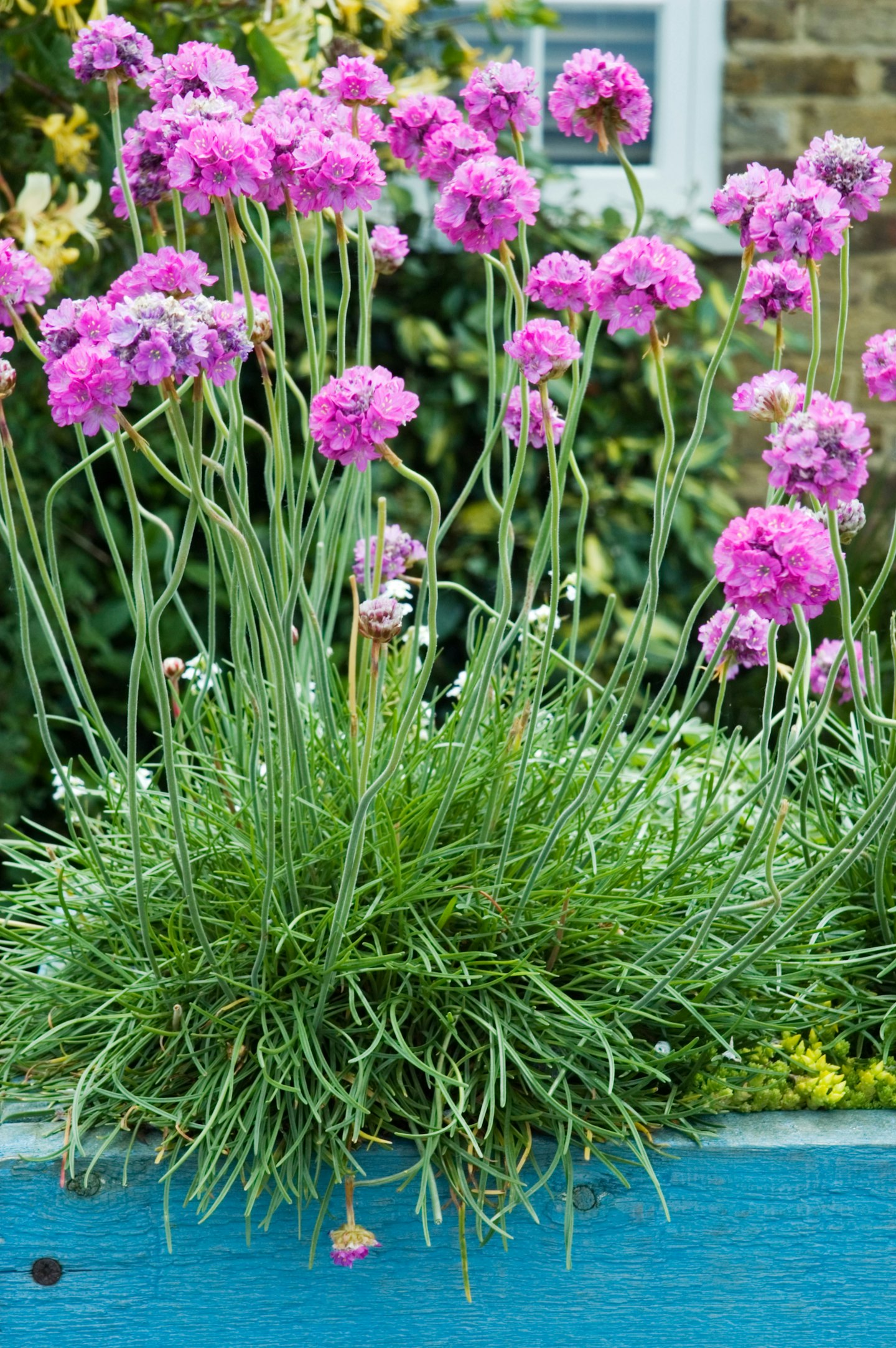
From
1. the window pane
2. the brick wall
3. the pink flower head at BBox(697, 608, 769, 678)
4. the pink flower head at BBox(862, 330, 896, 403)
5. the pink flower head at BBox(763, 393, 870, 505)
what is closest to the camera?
the pink flower head at BBox(763, 393, 870, 505)

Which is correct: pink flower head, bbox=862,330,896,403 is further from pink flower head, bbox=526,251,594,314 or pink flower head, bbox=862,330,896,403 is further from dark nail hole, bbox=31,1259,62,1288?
dark nail hole, bbox=31,1259,62,1288

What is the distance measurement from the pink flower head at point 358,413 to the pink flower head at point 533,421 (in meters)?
0.24

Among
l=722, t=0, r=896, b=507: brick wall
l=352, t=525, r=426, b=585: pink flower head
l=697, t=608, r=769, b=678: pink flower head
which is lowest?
l=697, t=608, r=769, b=678: pink flower head

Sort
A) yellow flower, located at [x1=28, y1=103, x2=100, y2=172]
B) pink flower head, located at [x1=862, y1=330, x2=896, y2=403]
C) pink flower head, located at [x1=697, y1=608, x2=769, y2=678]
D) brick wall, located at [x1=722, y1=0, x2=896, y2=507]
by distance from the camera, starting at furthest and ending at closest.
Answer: brick wall, located at [x1=722, y1=0, x2=896, y2=507] → yellow flower, located at [x1=28, y1=103, x2=100, y2=172] → pink flower head, located at [x1=697, y1=608, x2=769, y2=678] → pink flower head, located at [x1=862, y1=330, x2=896, y2=403]

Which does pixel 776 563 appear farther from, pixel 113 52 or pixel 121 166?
pixel 113 52

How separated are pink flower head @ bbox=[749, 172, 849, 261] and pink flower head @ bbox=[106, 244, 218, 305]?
482 mm

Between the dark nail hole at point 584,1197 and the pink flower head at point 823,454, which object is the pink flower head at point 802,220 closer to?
the pink flower head at point 823,454

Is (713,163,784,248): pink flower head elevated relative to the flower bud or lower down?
elevated

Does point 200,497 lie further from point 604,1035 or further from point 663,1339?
point 663,1339

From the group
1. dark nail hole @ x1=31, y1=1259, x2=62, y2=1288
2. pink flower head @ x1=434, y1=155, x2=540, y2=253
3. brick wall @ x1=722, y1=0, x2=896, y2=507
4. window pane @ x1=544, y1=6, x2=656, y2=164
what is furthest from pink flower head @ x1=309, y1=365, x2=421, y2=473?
window pane @ x1=544, y1=6, x2=656, y2=164

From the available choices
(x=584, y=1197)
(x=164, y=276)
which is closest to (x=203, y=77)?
(x=164, y=276)

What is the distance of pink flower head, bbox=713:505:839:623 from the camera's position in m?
0.96

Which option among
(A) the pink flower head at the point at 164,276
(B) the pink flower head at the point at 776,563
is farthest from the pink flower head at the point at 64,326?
(B) the pink flower head at the point at 776,563

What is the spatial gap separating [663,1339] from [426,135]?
1.21 meters
